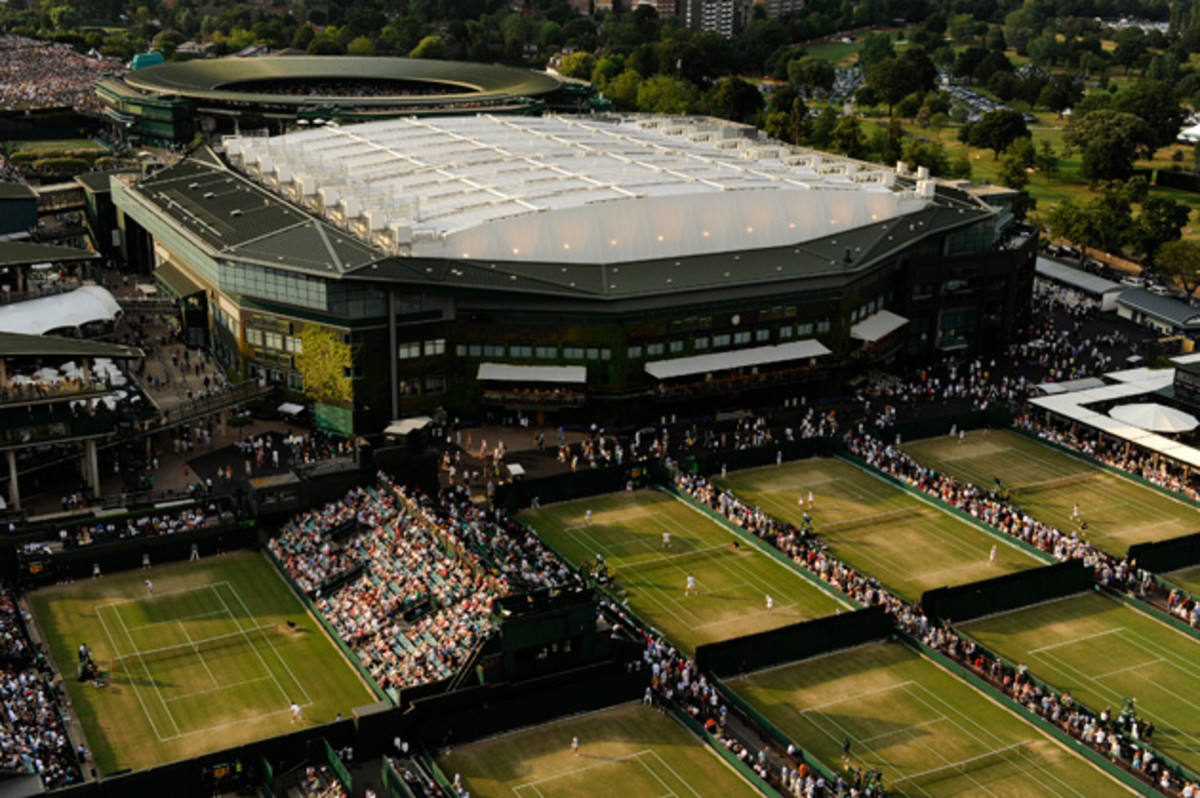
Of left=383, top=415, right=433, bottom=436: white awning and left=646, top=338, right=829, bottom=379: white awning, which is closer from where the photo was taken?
left=383, top=415, right=433, bottom=436: white awning

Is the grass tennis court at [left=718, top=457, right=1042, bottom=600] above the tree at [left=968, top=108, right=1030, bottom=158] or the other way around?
the other way around

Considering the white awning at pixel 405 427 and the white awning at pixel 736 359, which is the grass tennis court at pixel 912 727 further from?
the white awning at pixel 736 359

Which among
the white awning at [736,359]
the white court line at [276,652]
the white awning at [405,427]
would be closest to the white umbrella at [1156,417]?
the white awning at [736,359]

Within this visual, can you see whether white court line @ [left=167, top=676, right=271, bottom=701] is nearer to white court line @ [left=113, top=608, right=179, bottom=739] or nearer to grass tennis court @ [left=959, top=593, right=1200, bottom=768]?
white court line @ [left=113, top=608, right=179, bottom=739]

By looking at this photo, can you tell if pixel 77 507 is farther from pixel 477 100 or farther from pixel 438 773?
pixel 477 100

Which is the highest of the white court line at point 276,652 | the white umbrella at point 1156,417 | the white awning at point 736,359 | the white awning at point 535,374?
the white awning at point 736,359

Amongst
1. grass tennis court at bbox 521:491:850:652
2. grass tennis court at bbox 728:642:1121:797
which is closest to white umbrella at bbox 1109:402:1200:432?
grass tennis court at bbox 521:491:850:652

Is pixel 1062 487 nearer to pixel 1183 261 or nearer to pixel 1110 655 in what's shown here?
pixel 1110 655
